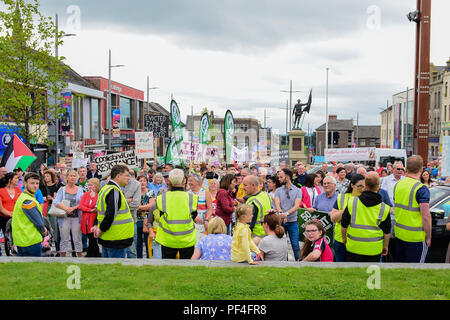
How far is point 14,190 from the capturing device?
27.1ft

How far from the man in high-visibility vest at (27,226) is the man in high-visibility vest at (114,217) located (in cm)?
88

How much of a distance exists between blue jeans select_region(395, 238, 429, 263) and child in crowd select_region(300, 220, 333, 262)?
3.20ft

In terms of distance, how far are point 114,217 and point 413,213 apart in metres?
3.82

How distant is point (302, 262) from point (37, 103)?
15.0 metres

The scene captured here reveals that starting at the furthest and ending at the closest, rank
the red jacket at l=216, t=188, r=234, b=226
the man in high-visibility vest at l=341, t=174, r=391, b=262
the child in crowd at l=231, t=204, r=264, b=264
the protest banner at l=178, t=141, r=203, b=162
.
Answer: the protest banner at l=178, t=141, r=203, b=162
the red jacket at l=216, t=188, r=234, b=226
the child in crowd at l=231, t=204, r=264, b=264
the man in high-visibility vest at l=341, t=174, r=391, b=262

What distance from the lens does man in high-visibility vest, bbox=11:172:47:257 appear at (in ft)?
21.2

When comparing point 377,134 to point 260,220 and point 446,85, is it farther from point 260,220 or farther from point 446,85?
point 260,220

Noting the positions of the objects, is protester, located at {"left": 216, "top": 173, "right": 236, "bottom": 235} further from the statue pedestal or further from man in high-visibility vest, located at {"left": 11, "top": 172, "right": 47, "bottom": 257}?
the statue pedestal

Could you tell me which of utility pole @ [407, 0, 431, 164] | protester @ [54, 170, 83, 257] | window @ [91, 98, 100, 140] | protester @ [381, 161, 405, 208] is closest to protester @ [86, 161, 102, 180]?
protester @ [54, 170, 83, 257]

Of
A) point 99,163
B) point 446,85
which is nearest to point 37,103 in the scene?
point 99,163

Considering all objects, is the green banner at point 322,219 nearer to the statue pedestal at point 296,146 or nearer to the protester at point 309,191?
the protester at point 309,191

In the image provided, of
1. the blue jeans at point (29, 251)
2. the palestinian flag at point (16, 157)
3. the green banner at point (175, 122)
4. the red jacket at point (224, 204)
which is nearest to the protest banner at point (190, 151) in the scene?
the green banner at point (175, 122)

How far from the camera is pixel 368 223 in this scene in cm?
573

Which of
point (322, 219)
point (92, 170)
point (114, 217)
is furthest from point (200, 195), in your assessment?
point (92, 170)
